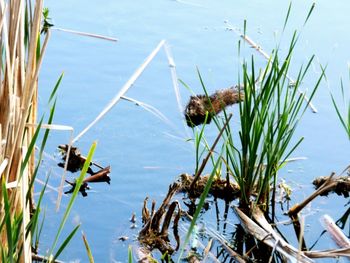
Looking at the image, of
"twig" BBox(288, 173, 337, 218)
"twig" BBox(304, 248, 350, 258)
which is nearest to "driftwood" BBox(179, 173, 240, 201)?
"twig" BBox(288, 173, 337, 218)

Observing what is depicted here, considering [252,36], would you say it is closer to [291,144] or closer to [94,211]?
[291,144]

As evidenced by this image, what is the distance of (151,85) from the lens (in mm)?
3266

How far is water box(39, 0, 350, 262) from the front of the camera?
259 cm

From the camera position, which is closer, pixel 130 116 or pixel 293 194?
pixel 293 194

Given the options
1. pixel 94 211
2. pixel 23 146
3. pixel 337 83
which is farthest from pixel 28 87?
pixel 337 83

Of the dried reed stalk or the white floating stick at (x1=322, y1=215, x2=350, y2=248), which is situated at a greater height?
the dried reed stalk

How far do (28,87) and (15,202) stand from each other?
24cm

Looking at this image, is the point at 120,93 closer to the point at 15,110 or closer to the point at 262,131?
the point at 15,110

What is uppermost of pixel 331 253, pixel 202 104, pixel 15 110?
pixel 15 110

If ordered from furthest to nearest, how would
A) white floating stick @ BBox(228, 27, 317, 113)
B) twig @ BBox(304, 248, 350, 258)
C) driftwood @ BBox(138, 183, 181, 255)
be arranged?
1. white floating stick @ BBox(228, 27, 317, 113)
2. driftwood @ BBox(138, 183, 181, 255)
3. twig @ BBox(304, 248, 350, 258)

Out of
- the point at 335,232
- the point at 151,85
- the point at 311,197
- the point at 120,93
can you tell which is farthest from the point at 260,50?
the point at 120,93

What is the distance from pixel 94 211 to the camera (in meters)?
2.54

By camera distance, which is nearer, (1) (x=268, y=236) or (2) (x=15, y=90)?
(2) (x=15, y=90)

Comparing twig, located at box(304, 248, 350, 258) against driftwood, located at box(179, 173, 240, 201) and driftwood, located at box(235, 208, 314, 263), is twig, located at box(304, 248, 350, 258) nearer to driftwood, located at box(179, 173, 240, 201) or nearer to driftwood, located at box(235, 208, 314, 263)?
driftwood, located at box(235, 208, 314, 263)
